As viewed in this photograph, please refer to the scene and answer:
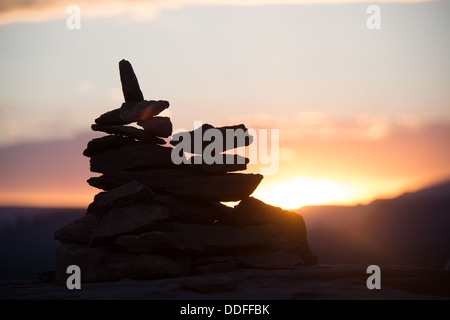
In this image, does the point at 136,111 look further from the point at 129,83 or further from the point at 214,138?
the point at 214,138

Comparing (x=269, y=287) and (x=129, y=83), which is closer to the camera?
(x=269, y=287)

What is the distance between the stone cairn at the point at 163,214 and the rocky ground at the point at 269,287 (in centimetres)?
150

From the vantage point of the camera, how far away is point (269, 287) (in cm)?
1816

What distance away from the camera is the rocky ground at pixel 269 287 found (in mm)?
16859

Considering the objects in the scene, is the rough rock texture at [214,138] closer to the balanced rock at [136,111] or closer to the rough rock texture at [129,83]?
the balanced rock at [136,111]

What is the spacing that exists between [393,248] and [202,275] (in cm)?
7522

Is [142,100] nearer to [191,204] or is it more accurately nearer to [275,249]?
[191,204]

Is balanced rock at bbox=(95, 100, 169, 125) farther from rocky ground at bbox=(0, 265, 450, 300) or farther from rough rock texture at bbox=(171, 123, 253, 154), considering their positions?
rocky ground at bbox=(0, 265, 450, 300)

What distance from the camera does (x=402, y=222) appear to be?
101750mm

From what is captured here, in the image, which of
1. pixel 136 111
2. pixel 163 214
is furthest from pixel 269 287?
pixel 136 111

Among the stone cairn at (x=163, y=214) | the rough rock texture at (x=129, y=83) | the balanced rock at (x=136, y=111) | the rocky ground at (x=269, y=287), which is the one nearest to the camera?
the rocky ground at (x=269, y=287)

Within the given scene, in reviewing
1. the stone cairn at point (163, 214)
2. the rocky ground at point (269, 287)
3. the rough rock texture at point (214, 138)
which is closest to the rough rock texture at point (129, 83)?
the stone cairn at point (163, 214)

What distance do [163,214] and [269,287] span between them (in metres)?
6.48
